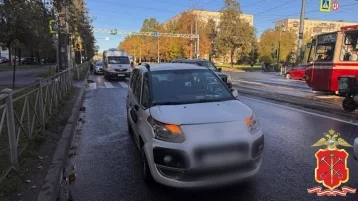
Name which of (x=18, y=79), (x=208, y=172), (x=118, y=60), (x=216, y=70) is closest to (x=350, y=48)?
(x=216, y=70)

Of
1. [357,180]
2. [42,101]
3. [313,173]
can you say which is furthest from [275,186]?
[42,101]

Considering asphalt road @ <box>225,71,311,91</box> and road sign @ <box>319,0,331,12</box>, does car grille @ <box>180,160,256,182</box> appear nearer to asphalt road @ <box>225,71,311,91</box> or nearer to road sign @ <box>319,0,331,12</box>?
asphalt road @ <box>225,71,311,91</box>

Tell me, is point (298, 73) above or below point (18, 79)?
above

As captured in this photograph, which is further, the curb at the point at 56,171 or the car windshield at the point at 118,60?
the car windshield at the point at 118,60

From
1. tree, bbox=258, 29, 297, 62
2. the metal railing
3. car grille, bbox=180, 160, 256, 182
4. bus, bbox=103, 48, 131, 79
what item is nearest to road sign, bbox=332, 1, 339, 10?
bus, bbox=103, 48, 131, 79

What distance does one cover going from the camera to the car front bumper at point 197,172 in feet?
13.2

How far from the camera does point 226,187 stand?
443 centimetres

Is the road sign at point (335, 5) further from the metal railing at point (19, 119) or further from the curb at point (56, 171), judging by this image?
the curb at point (56, 171)

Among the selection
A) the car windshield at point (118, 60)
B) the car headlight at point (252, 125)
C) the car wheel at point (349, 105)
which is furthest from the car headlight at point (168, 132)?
the car windshield at point (118, 60)

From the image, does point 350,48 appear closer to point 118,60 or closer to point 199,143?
point 199,143

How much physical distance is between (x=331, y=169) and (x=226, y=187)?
4.23 feet

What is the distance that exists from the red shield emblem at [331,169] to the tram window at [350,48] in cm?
963

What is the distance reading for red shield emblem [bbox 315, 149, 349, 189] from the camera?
396cm

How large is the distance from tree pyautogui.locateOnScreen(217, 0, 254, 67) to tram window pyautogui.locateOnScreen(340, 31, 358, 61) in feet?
170
